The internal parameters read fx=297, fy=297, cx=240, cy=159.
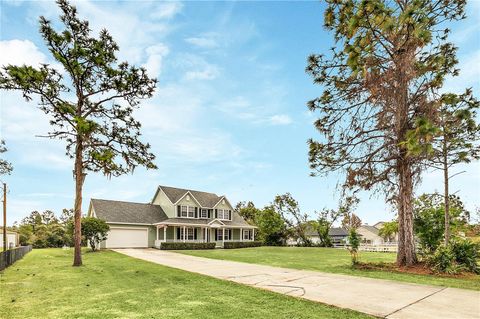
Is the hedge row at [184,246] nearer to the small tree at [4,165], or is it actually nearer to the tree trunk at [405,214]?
the small tree at [4,165]

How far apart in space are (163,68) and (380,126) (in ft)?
40.6

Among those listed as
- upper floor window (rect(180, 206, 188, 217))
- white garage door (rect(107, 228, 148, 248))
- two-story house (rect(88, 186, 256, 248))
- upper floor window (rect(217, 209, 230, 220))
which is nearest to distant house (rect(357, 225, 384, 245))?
two-story house (rect(88, 186, 256, 248))

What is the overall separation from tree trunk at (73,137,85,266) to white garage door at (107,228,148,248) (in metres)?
15.6

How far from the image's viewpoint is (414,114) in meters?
12.5

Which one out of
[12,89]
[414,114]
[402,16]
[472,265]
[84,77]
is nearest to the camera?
[402,16]

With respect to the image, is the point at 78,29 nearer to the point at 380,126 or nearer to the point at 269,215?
the point at 380,126

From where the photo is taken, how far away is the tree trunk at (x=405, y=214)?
1279 cm

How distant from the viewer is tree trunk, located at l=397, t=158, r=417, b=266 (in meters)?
12.8

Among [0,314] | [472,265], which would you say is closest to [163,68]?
[0,314]

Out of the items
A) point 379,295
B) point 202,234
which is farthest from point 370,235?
point 379,295

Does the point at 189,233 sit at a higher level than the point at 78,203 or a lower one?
lower

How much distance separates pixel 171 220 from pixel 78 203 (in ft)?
62.6

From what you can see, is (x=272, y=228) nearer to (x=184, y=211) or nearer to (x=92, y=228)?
(x=184, y=211)

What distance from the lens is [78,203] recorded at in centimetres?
1475
